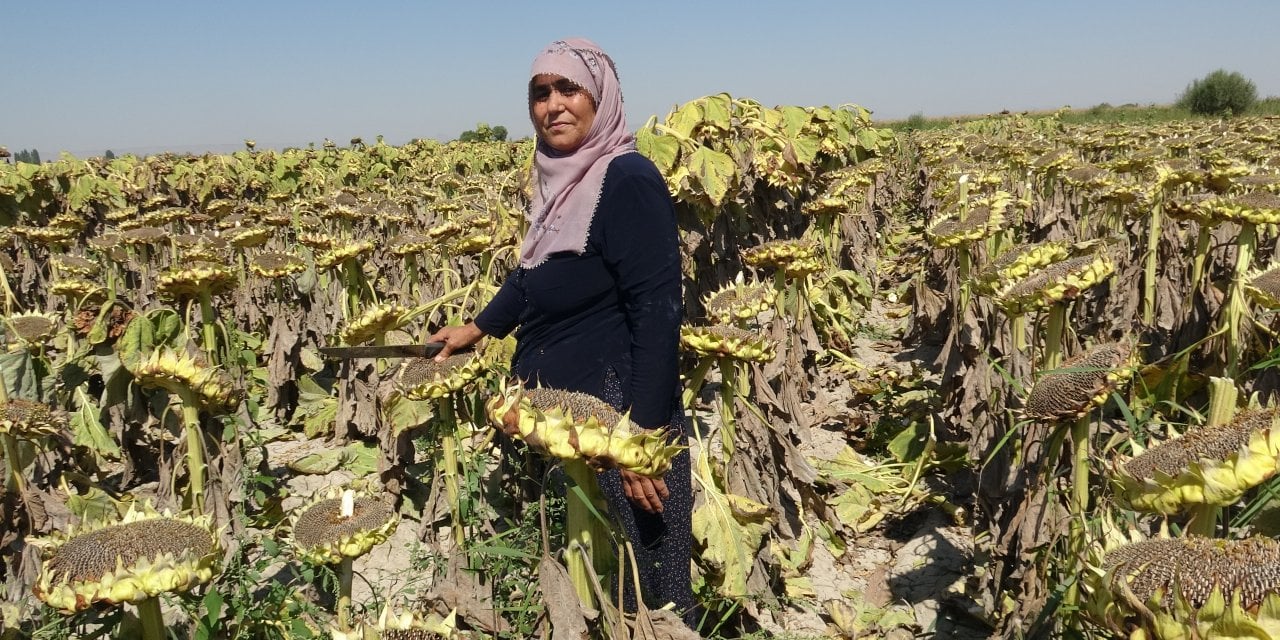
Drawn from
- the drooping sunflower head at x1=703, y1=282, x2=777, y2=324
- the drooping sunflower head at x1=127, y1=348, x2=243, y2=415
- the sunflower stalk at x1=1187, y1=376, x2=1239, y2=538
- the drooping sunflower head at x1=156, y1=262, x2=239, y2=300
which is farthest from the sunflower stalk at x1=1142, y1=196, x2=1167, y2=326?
the drooping sunflower head at x1=156, y1=262, x2=239, y2=300

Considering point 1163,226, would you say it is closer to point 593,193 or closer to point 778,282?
point 778,282

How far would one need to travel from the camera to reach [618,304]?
2.47 metres

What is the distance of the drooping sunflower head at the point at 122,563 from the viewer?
6.45ft

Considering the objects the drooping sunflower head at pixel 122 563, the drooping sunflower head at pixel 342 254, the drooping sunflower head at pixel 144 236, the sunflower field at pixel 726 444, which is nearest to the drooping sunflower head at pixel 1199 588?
the sunflower field at pixel 726 444

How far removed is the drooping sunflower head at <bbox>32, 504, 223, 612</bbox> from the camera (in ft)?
6.45

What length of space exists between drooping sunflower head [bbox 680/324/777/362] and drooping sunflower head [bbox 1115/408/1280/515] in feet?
4.70

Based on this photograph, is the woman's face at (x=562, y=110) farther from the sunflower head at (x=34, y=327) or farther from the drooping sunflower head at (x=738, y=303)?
the sunflower head at (x=34, y=327)

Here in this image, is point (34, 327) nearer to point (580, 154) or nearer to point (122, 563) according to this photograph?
point (122, 563)

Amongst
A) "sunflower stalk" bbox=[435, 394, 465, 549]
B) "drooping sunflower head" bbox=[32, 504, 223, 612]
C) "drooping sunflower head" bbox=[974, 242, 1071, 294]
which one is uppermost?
"drooping sunflower head" bbox=[974, 242, 1071, 294]

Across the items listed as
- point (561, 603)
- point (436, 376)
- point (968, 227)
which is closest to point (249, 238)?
point (436, 376)

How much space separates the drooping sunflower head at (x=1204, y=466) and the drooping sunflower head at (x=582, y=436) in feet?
2.97

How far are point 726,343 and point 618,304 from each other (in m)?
0.64

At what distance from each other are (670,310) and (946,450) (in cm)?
292

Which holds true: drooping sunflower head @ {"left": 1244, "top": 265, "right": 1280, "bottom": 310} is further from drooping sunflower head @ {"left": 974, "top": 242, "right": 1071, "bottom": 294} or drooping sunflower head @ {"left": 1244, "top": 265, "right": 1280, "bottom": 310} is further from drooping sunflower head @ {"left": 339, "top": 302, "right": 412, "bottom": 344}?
drooping sunflower head @ {"left": 339, "top": 302, "right": 412, "bottom": 344}
